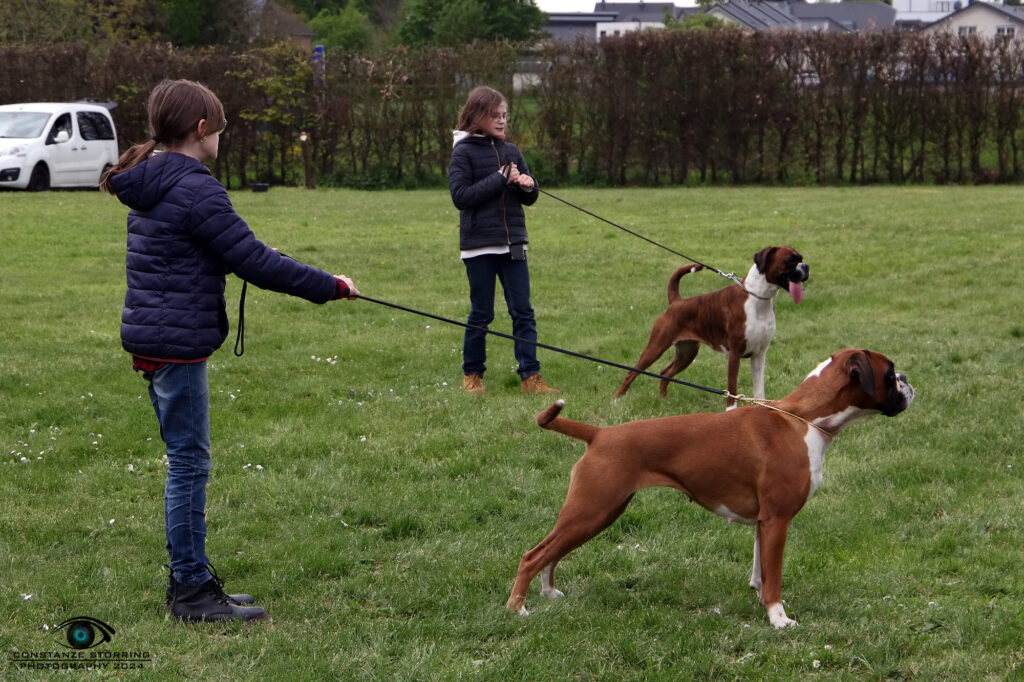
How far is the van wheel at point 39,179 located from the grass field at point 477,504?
1035cm

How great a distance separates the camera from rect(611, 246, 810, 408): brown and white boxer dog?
6.66 m

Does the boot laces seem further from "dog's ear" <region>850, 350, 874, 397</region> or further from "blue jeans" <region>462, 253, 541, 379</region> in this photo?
"blue jeans" <region>462, 253, 541, 379</region>

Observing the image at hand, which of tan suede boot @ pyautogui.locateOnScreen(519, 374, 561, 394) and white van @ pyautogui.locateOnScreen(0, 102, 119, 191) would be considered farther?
white van @ pyautogui.locateOnScreen(0, 102, 119, 191)

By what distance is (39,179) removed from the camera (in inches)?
826

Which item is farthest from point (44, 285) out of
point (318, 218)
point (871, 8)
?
point (871, 8)

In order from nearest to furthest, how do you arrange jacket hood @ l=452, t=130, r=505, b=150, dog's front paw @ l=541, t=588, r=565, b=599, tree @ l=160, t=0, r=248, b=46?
dog's front paw @ l=541, t=588, r=565, b=599 → jacket hood @ l=452, t=130, r=505, b=150 → tree @ l=160, t=0, r=248, b=46

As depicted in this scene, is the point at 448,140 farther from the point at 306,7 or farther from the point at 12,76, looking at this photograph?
the point at 306,7

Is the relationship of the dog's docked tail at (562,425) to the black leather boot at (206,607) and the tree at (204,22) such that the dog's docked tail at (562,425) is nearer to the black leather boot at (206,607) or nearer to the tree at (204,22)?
the black leather boot at (206,607)

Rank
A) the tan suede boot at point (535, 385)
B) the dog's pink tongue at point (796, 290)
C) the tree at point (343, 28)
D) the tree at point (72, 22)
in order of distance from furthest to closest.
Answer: the tree at point (343, 28)
the tree at point (72, 22)
the tan suede boot at point (535, 385)
the dog's pink tongue at point (796, 290)

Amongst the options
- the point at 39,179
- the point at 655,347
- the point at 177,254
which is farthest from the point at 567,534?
the point at 39,179

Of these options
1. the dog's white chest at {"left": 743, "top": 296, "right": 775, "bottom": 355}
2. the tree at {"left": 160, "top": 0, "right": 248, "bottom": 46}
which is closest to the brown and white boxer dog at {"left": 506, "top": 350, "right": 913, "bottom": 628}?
the dog's white chest at {"left": 743, "top": 296, "right": 775, "bottom": 355}

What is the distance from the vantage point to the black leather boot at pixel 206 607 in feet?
13.2

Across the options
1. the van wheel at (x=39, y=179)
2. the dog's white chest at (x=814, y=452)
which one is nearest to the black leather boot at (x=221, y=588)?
the dog's white chest at (x=814, y=452)

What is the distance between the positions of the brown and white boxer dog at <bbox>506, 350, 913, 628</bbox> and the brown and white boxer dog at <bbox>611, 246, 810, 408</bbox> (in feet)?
8.54
